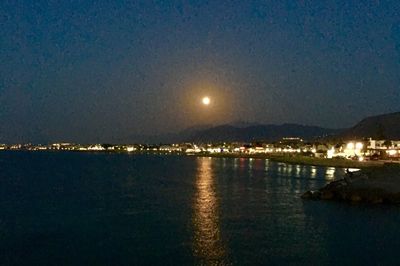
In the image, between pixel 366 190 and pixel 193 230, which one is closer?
pixel 193 230

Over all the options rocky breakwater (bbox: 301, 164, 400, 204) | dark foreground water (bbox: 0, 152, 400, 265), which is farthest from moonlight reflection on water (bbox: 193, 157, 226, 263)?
rocky breakwater (bbox: 301, 164, 400, 204)

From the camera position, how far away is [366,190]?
42.6 m

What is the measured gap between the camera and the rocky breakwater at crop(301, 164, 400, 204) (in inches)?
1613

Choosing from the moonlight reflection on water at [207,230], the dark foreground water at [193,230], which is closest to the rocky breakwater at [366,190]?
the dark foreground water at [193,230]

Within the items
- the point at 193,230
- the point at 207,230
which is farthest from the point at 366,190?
the point at 193,230

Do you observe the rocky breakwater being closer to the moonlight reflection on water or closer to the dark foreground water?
the dark foreground water

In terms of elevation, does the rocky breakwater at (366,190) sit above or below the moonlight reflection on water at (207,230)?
above

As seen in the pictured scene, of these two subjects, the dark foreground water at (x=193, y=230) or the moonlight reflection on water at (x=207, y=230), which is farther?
the moonlight reflection on water at (x=207, y=230)

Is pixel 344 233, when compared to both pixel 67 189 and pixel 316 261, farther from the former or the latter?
pixel 67 189

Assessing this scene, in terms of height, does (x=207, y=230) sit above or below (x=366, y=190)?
below

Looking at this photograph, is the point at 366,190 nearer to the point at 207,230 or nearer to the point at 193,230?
the point at 207,230

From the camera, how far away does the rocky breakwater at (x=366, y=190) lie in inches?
1613

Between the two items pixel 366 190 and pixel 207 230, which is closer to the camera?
pixel 207 230

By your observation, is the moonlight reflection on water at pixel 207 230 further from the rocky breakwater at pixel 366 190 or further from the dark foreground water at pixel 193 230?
the rocky breakwater at pixel 366 190
